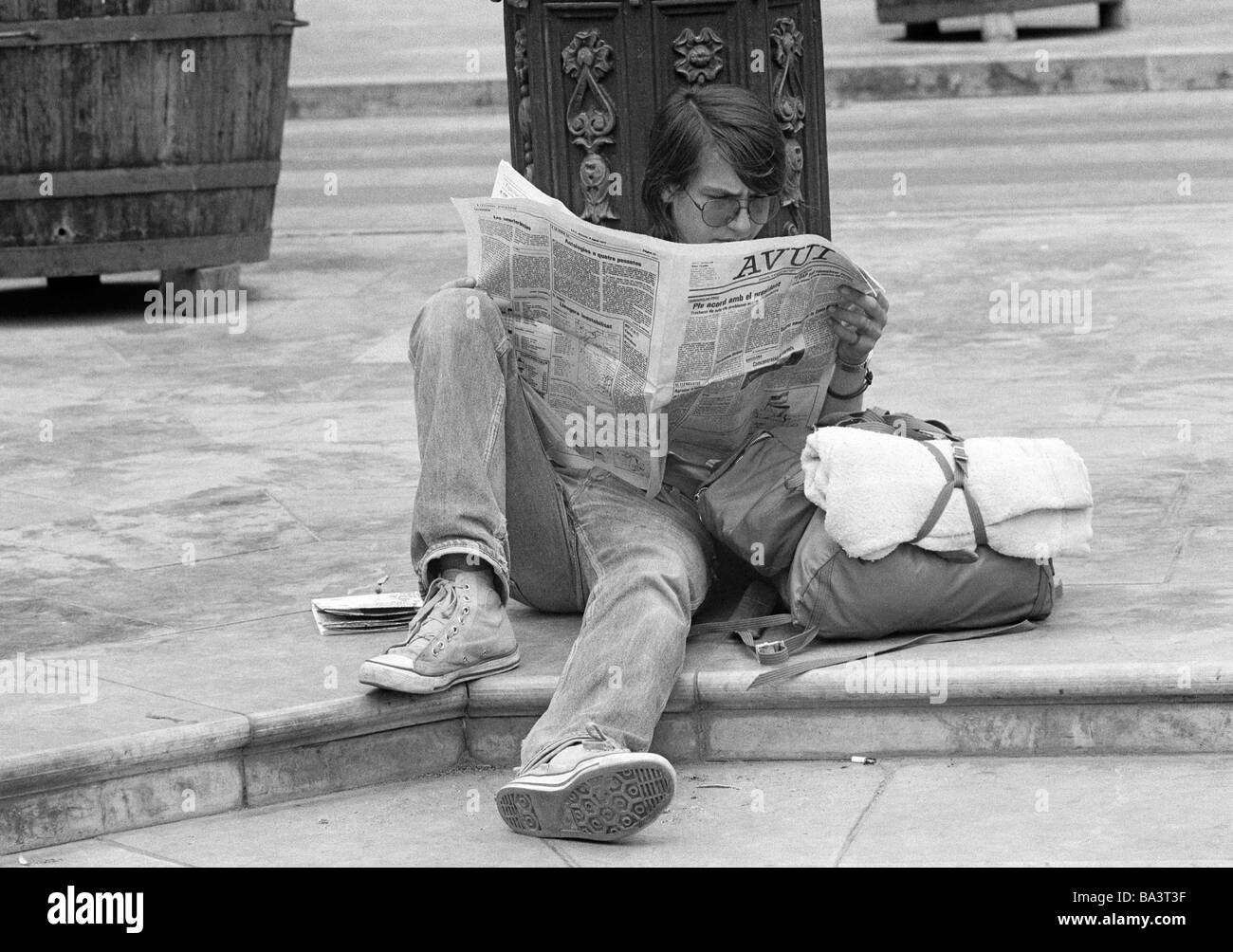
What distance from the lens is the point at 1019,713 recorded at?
3395mm

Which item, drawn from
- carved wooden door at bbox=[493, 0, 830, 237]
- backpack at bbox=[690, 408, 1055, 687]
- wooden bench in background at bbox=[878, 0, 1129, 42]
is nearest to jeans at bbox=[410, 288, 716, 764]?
backpack at bbox=[690, 408, 1055, 687]

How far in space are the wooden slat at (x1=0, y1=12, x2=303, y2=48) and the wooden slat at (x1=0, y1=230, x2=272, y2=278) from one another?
744 millimetres

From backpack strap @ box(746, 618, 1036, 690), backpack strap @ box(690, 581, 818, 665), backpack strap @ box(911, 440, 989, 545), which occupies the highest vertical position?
backpack strap @ box(911, 440, 989, 545)

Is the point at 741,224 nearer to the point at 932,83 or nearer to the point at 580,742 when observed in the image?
the point at 580,742

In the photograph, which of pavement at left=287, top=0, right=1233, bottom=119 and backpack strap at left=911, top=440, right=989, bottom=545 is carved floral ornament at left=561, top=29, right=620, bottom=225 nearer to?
backpack strap at left=911, top=440, right=989, bottom=545

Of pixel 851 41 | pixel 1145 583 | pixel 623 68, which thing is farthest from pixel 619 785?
pixel 851 41

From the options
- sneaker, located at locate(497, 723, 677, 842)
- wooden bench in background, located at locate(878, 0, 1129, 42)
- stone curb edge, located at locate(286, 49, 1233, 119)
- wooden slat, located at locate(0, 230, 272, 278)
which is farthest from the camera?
wooden bench in background, located at locate(878, 0, 1129, 42)

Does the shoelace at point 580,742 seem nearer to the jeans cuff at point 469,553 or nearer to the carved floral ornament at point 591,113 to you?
the jeans cuff at point 469,553

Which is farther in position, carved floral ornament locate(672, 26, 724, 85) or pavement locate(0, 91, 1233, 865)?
carved floral ornament locate(672, 26, 724, 85)

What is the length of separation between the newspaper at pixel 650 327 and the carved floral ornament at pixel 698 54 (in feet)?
2.20

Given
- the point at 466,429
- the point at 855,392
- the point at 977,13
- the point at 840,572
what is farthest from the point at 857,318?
the point at 977,13

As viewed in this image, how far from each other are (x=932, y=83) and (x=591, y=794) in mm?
12041

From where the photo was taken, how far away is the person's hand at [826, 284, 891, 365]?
3434mm

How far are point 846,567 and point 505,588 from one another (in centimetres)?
58
